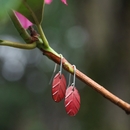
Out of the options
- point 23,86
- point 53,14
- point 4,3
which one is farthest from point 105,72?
point 4,3

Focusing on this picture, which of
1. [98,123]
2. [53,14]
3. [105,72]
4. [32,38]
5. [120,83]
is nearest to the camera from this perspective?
[32,38]

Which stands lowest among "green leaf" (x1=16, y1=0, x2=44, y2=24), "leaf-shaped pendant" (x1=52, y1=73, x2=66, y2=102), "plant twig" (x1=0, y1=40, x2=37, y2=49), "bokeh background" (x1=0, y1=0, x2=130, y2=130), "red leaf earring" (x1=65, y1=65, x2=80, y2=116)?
→ "bokeh background" (x1=0, y1=0, x2=130, y2=130)

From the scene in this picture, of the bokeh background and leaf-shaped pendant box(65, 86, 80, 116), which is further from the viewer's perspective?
the bokeh background

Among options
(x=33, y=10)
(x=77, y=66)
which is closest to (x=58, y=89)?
(x=33, y=10)

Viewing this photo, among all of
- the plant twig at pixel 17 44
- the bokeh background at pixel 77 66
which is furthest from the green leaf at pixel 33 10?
the bokeh background at pixel 77 66

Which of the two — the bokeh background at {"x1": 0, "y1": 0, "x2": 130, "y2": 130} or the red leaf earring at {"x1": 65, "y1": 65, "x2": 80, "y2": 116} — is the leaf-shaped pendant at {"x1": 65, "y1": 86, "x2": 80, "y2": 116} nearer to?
the red leaf earring at {"x1": 65, "y1": 65, "x2": 80, "y2": 116}

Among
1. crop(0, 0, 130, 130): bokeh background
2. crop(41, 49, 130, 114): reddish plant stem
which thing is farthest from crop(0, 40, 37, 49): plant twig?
crop(0, 0, 130, 130): bokeh background

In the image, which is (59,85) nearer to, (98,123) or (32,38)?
(32,38)

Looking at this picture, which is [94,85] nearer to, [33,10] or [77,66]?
[33,10]
